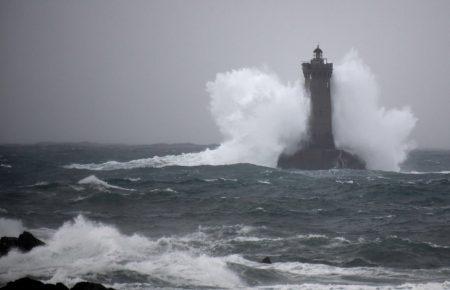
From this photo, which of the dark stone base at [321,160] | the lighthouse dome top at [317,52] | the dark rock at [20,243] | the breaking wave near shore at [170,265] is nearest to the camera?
the breaking wave near shore at [170,265]

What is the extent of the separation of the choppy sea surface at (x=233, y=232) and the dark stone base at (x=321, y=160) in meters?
9.49

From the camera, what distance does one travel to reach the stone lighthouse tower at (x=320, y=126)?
1804 inches

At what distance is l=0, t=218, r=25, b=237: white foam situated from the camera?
19.7m

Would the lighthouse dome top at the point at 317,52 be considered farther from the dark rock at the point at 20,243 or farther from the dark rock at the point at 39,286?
the dark rock at the point at 39,286

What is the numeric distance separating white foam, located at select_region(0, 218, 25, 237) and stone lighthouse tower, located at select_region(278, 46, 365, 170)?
27921 millimetres

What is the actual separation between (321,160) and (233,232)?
26.2m

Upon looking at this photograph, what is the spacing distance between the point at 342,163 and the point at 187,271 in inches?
1276

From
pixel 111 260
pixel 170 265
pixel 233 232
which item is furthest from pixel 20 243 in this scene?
pixel 233 232

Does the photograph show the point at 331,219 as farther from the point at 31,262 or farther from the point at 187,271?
the point at 31,262

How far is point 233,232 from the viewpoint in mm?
20438

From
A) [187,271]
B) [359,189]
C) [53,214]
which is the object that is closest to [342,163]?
[359,189]

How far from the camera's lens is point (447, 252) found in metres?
17.5

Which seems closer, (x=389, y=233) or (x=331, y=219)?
(x=389, y=233)

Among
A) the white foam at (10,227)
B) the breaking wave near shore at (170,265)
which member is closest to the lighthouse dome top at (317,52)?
the breaking wave near shore at (170,265)
